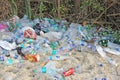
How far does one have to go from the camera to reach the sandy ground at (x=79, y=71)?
3.17 meters

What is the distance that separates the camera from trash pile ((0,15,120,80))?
3.49 metres

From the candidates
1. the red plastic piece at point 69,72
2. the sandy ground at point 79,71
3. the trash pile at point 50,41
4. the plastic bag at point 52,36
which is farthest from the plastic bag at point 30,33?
the red plastic piece at point 69,72

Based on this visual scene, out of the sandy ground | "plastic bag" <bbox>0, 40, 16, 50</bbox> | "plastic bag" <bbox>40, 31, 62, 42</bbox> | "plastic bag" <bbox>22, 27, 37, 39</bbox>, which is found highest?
"plastic bag" <bbox>22, 27, 37, 39</bbox>

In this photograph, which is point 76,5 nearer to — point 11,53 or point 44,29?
point 44,29

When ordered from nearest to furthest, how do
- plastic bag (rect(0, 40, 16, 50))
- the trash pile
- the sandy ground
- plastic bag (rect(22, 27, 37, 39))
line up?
the sandy ground
the trash pile
plastic bag (rect(0, 40, 16, 50))
plastic bag (rect(22, 27, 37, 39))

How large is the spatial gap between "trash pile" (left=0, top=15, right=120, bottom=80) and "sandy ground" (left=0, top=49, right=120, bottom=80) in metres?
0.06

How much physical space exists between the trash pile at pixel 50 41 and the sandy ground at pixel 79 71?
0.06 meters

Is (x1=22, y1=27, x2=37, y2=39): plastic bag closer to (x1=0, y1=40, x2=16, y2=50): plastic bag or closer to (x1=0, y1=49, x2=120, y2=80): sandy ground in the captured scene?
(x1=0, y1=40, x2=16, y2=50): plastic bag

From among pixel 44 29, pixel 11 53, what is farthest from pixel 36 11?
pixel 11 53

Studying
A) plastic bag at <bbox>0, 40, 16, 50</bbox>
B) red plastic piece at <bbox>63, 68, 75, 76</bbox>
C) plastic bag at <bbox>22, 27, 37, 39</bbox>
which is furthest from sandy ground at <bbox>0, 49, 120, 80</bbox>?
plastic bag at <bbox>22, 27, 37, 39</bbox>


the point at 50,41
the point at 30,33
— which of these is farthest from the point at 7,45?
the point at 50,41

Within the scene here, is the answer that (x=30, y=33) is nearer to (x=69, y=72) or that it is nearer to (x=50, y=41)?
(x=50, y=41)

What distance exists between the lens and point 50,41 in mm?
3926

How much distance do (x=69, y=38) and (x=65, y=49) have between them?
26 cm
